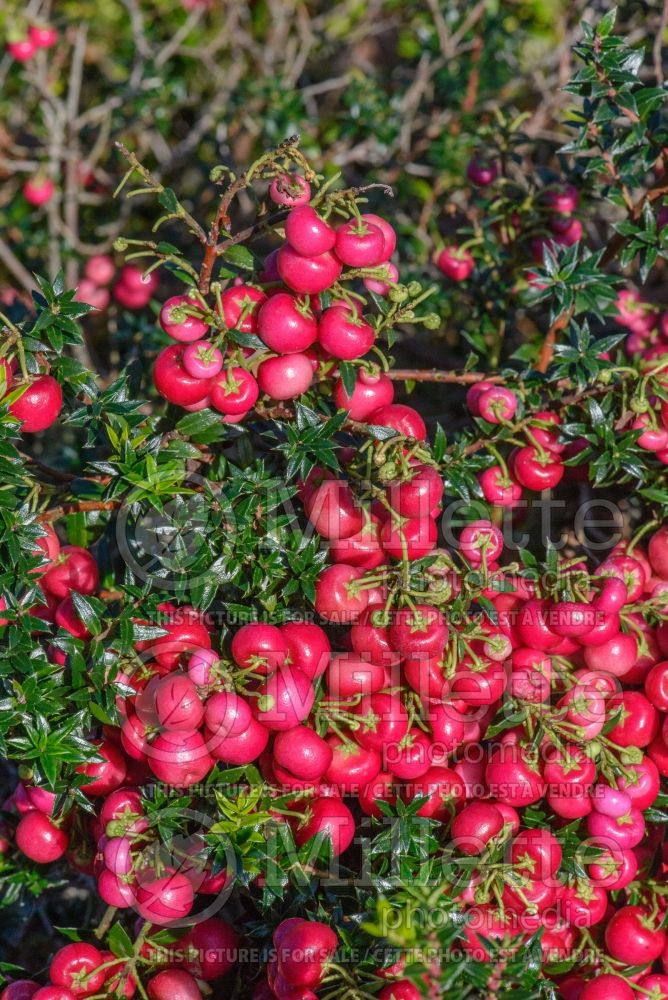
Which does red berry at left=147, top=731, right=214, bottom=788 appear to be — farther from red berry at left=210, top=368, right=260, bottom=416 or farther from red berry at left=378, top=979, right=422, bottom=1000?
red berry at left=210, top=368, right=260, bottom=416

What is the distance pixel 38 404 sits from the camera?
2.33 meters

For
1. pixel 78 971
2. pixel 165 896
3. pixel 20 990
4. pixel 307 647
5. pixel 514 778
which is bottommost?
pixel 20 990

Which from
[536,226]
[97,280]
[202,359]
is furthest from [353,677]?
[97,280]

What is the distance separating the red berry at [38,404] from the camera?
232cm

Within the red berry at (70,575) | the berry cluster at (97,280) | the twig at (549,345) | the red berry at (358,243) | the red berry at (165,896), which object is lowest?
the red berry at (165,896)

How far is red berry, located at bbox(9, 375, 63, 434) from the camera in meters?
2.32

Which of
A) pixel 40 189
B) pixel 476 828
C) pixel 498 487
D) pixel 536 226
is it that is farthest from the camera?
pixel 40 189

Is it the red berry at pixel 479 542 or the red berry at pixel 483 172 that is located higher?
the red berry at pixel 483 172

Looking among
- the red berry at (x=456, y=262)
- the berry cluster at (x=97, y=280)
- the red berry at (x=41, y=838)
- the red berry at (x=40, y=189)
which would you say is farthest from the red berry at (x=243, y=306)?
the red berry at (x=40, y=189)

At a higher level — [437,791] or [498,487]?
[498,487]

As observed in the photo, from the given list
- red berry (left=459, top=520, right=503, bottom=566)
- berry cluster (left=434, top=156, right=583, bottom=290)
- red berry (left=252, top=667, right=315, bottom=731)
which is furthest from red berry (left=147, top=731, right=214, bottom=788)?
berry cluster (left=434, top=156, right=583, bottom=290)

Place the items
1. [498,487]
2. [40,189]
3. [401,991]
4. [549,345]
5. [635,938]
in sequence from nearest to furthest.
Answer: [401,991] < [635,938] < [498,487] < [549,345] < [40,189]

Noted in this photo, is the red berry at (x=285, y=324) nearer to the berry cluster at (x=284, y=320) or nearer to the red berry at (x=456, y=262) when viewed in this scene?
the berry cluster at (x=284, y=320)

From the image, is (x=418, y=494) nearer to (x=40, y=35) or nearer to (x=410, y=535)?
(x=410, y=535)
